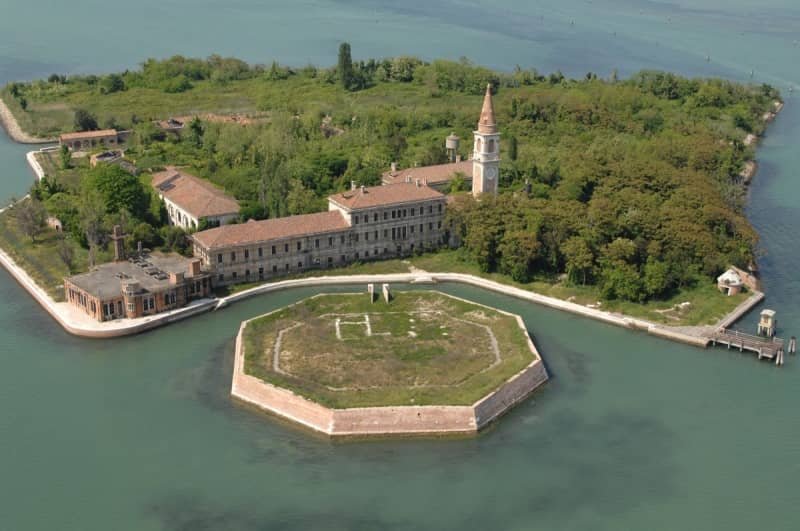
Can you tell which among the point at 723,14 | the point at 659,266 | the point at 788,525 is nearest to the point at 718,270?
the point at 659,266

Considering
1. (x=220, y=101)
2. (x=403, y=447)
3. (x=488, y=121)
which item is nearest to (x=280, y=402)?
(x=403, y=447)

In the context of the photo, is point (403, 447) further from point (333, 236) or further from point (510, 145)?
point (510, 145)

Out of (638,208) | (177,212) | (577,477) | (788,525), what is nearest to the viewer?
(788,525)

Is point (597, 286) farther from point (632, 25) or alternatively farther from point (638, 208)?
point (632, 25)

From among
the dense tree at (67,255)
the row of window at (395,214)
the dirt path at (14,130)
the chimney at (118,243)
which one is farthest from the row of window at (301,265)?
the dirt path at (14,130)

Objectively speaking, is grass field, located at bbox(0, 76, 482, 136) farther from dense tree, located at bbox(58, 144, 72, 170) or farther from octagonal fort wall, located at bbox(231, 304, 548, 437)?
octagonal fort wall, located at bbox(231, 304, 548, 437)

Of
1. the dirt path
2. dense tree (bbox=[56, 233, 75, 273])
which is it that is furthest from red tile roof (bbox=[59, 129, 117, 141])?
dense tree (bbox=[56, 233, 75, 273])
